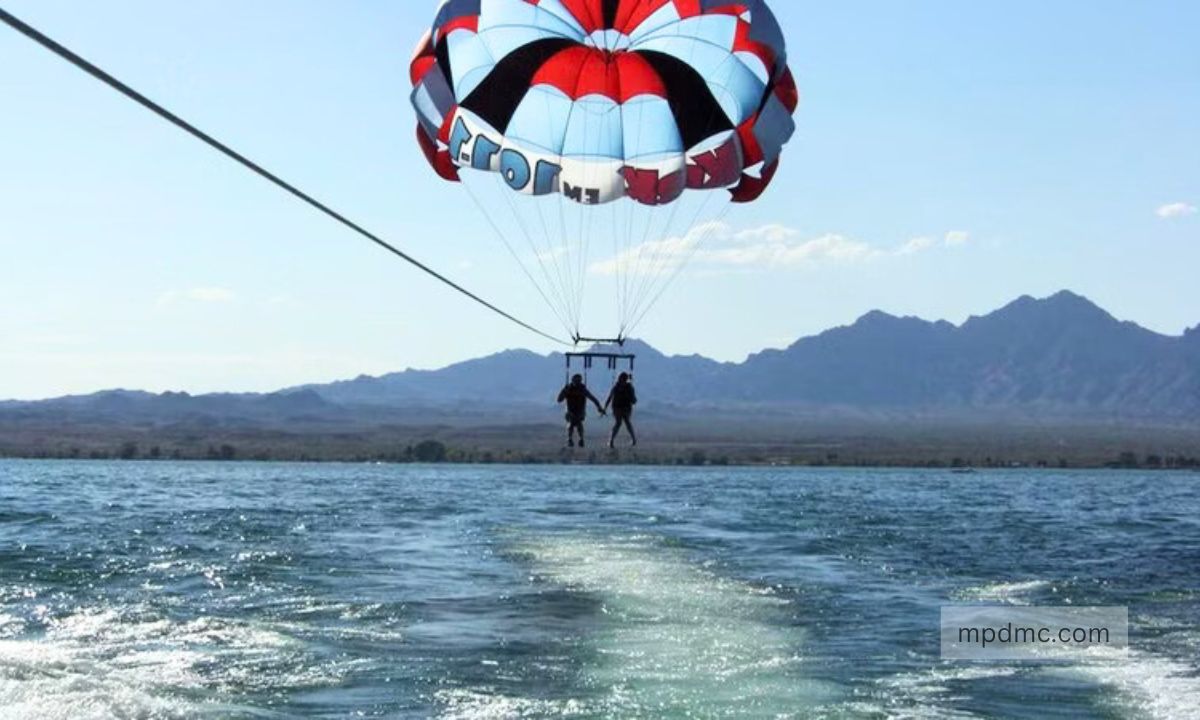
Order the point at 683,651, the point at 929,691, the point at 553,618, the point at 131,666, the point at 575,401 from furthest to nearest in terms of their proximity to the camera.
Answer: the point at 553,618 → the point at 575,401 → the point at 683,651 → the point at 131,666 → the point at 929,691

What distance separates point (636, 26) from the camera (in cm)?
2538

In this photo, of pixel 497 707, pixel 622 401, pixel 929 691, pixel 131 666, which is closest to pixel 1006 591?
pixel 622 401

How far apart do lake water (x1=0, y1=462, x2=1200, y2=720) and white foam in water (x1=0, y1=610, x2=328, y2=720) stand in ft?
0.22

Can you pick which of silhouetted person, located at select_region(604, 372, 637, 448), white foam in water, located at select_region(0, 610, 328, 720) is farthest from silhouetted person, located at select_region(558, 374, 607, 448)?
white foam in water, located at select_region(0, 610, 328, 720)

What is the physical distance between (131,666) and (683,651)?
27.6 ft

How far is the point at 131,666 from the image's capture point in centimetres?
2175

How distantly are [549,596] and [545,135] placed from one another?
10545 millimetres

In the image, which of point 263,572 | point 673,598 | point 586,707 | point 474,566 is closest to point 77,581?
point 263,572

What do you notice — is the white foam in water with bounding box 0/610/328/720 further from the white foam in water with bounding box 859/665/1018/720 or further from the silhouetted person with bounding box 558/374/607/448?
the white foam in water with bounding box 859/665/1018/720

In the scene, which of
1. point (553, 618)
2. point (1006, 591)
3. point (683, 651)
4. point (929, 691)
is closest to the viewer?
point (929, 691)

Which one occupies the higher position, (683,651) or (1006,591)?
(1006,591)

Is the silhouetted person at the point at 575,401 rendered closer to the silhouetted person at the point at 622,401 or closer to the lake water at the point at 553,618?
the silhouetted person at the point at 622,401

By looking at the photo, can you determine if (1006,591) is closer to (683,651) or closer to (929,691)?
(683,651)

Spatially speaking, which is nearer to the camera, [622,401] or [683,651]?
[683,651]
